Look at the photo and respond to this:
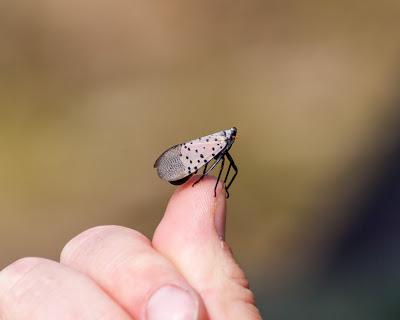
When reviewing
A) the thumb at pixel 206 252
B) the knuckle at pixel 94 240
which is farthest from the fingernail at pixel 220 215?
the knuckle at pixel 94 240

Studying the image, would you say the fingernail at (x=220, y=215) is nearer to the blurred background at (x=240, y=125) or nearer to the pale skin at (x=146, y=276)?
the pale skin at (x=146, y=276)

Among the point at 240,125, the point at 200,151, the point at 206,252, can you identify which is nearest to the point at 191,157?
the point at 200,151

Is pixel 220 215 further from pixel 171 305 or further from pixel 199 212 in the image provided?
pixel 171 305

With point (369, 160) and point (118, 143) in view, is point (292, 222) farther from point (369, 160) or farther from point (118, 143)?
point (118, 143)

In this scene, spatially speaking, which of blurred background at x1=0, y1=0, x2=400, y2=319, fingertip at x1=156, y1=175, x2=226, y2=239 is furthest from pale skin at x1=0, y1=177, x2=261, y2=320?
blurred background at x1=0, y1=0, x2=400, y2=319

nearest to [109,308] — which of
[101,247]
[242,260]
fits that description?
[101,247]

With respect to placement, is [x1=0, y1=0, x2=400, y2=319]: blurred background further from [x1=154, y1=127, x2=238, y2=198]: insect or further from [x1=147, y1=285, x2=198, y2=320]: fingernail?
[x1=147, y1=285, x2=198, y2=320]: fingernail
